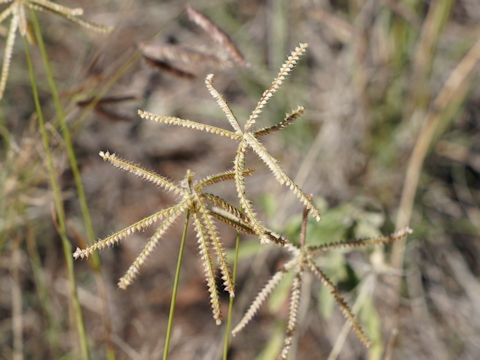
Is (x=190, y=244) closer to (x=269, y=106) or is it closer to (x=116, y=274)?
(x=116, y=274)

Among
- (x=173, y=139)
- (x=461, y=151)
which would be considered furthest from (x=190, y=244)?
(x=461, y=151)

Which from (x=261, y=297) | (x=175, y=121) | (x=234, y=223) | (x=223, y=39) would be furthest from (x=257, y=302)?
(x=223, y=39)

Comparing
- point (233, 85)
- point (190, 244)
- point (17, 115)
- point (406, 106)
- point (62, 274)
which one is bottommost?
point (62, 274)

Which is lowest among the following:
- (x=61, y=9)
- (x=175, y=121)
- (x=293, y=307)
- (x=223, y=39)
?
(x=293, y=307)

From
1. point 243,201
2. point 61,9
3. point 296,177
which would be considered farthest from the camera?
point 296,177

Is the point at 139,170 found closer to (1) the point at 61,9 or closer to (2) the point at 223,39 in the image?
(1) the point at 61,9

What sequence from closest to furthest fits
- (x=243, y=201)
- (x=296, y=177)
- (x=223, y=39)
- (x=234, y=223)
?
(x=243, y=201)
(x=234, y=223)
(x=223, y=39)
(x=296, y=177)

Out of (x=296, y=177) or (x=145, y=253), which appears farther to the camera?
(x=296, y=177)
